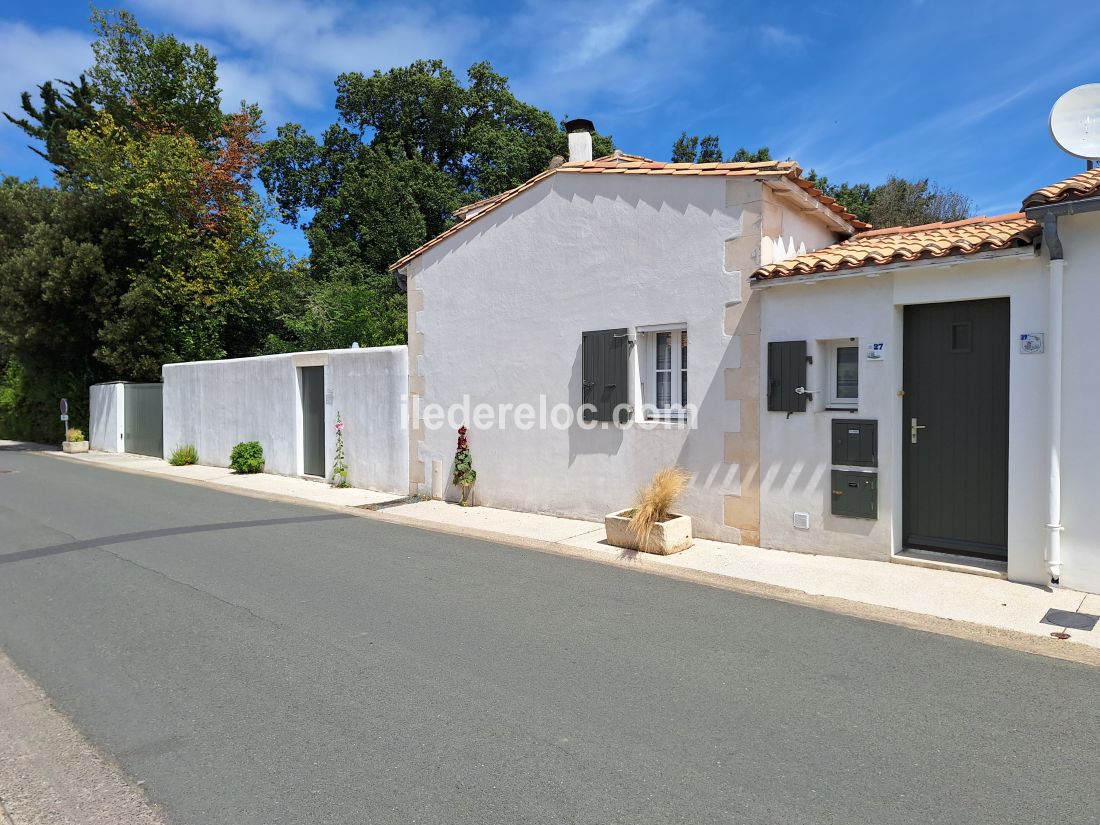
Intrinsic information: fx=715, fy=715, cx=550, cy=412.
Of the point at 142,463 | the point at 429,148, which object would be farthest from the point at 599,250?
the point at 429,148

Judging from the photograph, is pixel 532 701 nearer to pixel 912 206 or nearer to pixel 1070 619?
pixel 1070 619

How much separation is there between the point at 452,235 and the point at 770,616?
24.6 feet

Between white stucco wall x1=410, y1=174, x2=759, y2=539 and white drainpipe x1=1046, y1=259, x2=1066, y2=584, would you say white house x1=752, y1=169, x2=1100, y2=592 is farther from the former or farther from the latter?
white stucco wall x1=410, y1=174, x2=759, y2=539

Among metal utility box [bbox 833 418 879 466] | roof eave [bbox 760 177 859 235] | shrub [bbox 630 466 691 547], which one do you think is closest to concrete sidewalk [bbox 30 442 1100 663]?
shrub [bbox 630 466 691 547]

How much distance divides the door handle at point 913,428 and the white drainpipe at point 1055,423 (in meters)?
1.09

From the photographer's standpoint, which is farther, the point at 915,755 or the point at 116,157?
the point at 116,157

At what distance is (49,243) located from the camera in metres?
20.3

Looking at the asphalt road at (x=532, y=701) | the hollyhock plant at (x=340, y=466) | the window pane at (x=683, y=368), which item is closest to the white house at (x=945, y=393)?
the window pane at (x=683, y=368)

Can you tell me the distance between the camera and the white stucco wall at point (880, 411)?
5.94 meters

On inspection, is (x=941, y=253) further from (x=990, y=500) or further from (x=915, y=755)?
(x=915, y=755)

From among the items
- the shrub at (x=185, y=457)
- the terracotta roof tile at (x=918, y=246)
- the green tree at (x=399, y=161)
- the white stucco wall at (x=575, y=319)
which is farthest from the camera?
the green tree at (x=399, y=161)

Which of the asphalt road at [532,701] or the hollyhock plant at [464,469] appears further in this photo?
the hollyhock plant at [464,469]

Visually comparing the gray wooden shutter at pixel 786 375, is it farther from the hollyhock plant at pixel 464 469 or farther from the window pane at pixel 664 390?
the hollyhock plant at pixel 464 469

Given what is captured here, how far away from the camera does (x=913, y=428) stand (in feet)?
22.2
